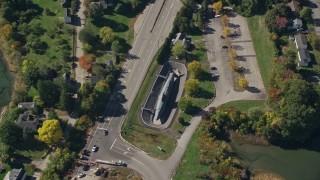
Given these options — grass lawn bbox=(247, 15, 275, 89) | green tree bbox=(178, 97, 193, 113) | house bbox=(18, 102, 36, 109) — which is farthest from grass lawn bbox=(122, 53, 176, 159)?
grass lawn bbox=(247, 15, 275, 89)

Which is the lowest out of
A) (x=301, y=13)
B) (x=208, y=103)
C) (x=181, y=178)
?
(x=181, y=178)

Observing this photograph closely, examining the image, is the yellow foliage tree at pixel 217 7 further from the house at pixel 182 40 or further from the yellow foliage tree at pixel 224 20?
the house at pixel 182 40

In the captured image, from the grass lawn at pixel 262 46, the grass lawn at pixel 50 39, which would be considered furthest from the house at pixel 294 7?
the grass lawn at pixel 50 39

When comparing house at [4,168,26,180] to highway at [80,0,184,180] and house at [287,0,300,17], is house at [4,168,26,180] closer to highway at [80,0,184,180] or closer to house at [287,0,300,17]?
highway at [80,0,184,180]

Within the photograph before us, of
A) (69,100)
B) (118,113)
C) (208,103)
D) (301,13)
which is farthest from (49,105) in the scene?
(301,13)

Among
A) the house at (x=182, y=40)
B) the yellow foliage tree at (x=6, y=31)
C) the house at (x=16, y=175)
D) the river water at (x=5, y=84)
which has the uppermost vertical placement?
the house at (x=182, y=40)

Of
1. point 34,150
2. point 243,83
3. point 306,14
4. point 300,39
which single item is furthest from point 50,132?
point 306,14

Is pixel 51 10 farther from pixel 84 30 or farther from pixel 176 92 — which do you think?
pixel 176 92
